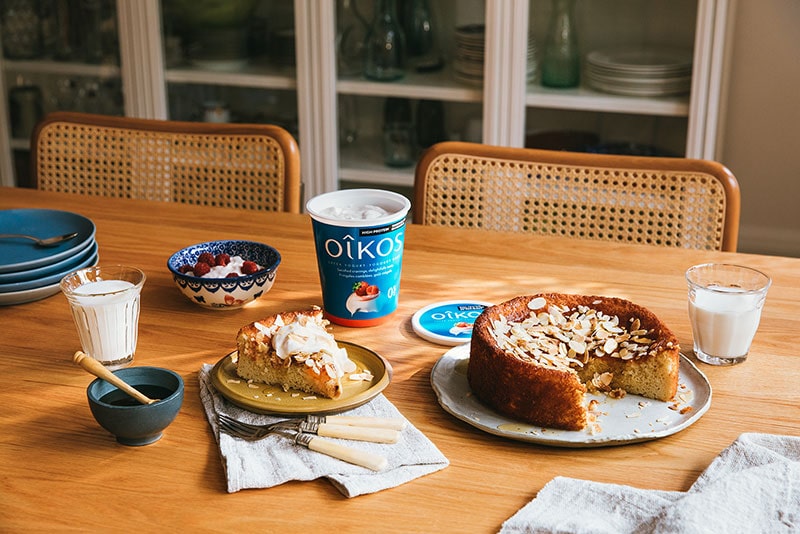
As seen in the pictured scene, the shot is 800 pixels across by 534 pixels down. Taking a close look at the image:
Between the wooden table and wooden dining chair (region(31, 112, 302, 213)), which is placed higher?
wooden dining chair (region(31, 112, 302, 213))

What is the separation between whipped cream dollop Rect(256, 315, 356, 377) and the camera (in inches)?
43.0

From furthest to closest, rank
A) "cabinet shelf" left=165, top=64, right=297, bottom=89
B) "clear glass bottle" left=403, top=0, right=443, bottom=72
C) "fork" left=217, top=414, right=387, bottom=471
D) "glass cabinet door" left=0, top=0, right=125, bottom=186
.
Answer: "glass cabinet door" left=0, top=0, right=125, bottom=186 < "cabinet shelf" left=165, top=64, right=297, bottom=89 < "clear glass bottle" left=403, top=0, right=443, bottom=72 < "fork" left=217, top=414, right=387, bottom=471

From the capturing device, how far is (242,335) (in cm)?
111

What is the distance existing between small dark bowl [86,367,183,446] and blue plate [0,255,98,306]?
376 millimetres

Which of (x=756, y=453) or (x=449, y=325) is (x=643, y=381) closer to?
(x=756, y=453)

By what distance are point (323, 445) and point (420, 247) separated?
25.8 inches

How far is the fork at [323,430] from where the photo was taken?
100 centimetres

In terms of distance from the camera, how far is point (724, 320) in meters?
1.16

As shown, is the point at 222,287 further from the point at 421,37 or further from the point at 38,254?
the point at 421,37

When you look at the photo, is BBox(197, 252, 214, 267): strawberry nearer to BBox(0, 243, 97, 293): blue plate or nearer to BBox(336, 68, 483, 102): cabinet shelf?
BBox(0, 243, 97, 293): blue plate

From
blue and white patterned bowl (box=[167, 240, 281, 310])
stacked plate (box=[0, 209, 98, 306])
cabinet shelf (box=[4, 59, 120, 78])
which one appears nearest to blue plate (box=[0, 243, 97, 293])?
stacked plate (box=[0, 209, 98, 306])

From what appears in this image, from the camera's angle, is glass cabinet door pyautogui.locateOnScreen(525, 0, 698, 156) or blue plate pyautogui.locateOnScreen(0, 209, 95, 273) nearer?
blue plate pyautogui.locateOnScreen(0, 209, 95, 273)

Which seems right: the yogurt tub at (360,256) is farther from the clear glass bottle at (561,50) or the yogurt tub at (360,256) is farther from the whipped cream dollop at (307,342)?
the clear glass bottle at (561,50)

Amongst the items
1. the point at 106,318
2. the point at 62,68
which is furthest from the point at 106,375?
the point at 62,68
